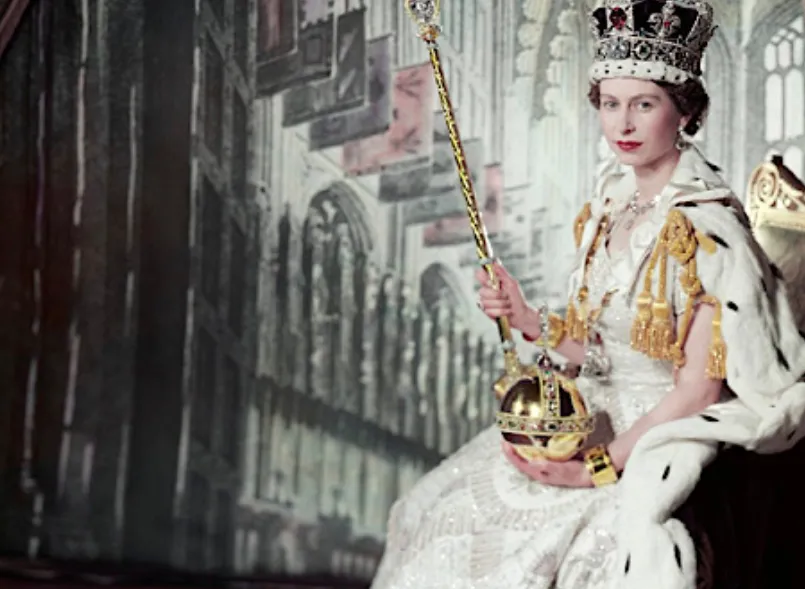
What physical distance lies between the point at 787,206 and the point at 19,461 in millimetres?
2683

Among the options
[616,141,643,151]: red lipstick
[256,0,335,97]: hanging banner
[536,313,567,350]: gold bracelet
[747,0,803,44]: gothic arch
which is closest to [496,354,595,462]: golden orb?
[536,313,567,350]: gold bracelet

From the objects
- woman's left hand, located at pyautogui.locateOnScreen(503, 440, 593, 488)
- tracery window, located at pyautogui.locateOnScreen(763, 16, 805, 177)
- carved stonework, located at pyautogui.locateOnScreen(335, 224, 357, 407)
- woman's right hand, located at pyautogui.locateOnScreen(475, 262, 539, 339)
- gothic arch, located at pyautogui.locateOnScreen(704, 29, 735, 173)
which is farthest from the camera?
carved stonework, located at pyautogui.locateOnScreen(335, 224, 357, 407)

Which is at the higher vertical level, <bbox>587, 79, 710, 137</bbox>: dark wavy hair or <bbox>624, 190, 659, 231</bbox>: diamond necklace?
<bbox>587, 79, 710, 137</bbox>: dark wavy hair

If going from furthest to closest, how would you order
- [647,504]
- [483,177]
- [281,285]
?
[281,285], [483,177], [647,504]

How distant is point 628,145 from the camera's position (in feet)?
7.42

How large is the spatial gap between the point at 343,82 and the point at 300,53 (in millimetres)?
173

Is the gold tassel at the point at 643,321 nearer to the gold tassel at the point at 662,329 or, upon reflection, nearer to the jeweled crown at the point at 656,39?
the gold tassel at the point at 662,329

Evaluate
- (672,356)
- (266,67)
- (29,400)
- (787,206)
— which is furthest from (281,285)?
(672,356)

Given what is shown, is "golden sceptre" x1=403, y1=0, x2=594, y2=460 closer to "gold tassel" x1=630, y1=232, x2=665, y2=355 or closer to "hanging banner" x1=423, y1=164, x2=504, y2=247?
"gold tassel" x1=630, y1=232, x2=665, y2=355

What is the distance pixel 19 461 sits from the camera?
438cm

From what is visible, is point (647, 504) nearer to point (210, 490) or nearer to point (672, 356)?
point (672, 356)

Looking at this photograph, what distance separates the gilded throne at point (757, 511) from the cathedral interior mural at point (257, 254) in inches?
31.6

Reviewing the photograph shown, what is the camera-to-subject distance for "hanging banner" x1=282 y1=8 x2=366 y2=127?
3.88 metres

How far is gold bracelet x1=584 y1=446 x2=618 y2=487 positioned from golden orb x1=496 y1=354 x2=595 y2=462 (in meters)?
0.02
